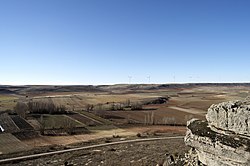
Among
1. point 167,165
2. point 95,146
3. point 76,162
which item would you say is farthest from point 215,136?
point 95,146

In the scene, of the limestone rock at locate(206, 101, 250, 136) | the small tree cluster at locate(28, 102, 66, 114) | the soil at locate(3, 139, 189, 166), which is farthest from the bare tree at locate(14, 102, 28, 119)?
the limestone rock at locate(206, 101, 250, 136)

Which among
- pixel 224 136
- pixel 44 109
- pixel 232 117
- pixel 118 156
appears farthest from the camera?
pixel 44 109

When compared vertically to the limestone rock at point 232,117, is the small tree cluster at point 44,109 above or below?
below

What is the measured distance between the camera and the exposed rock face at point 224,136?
16.0 metres

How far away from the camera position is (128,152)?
41594mm

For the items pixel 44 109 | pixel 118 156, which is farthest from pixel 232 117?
pixel 44 109

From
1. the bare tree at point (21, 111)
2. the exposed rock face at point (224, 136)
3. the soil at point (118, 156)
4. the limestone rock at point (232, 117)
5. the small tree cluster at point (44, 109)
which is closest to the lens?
the exposed rock face at point (224, 136)

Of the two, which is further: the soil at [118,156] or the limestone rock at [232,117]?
the soil at [118,156]

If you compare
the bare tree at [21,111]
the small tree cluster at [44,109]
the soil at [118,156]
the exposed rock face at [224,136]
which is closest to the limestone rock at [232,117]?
the exposed rock face at [224,136]

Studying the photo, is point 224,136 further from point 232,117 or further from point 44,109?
point 44,109

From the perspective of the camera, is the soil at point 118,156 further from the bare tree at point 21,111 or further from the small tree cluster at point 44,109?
the small tree cluster at point 44,109

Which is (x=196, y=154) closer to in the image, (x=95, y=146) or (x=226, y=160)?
(x=226, y=160)

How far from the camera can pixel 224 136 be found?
57.2ft

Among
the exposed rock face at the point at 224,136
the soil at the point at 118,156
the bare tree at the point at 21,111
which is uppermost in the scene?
the exposed rock face at the point at 224,136
